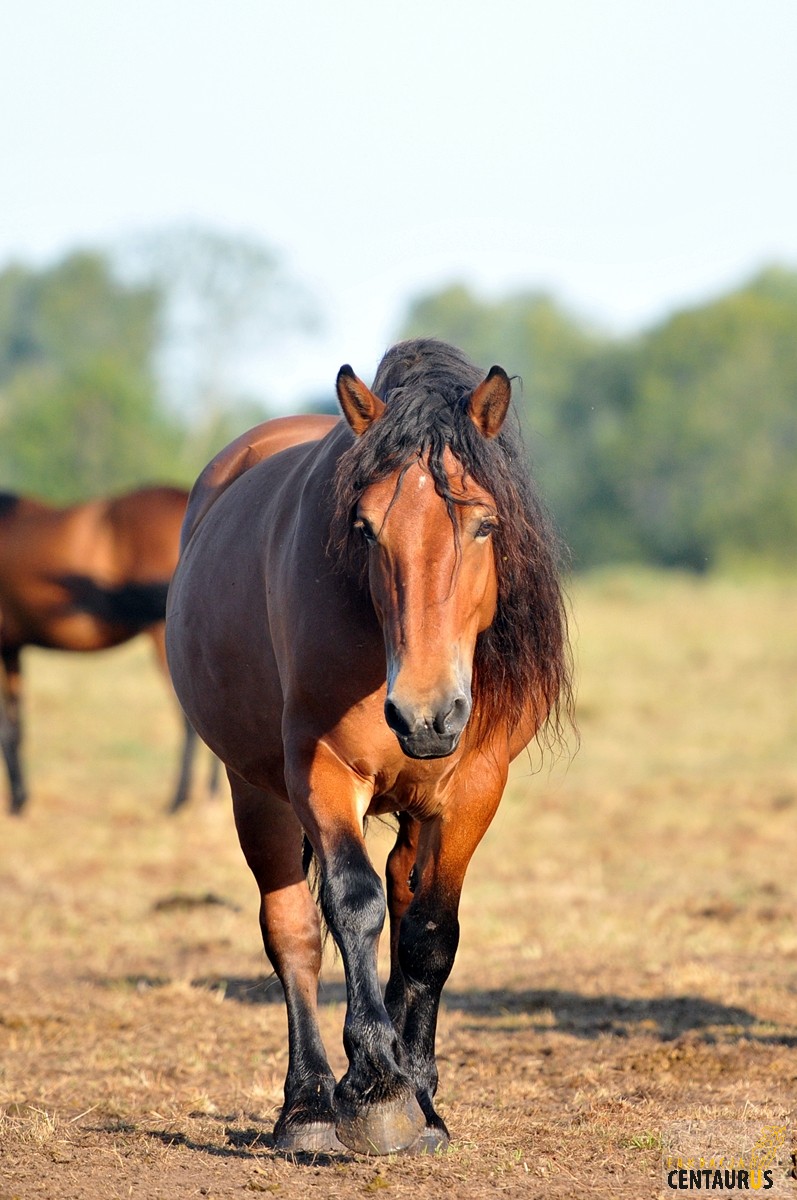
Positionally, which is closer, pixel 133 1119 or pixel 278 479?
pixel 133 1119

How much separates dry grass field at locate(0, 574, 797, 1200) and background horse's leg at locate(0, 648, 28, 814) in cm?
28

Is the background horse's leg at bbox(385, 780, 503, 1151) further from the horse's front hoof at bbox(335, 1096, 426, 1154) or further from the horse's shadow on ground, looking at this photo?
the horse's shadow on ground

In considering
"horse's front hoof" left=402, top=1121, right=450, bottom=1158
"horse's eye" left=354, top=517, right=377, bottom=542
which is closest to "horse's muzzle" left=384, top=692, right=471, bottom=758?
"horse's eye" left=354, top=517, right=377, bottom=542

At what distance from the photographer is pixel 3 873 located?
948cm

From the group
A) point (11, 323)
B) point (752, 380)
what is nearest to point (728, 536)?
point (752, 380)

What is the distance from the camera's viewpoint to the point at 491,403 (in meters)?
3.63

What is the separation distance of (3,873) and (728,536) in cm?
3705

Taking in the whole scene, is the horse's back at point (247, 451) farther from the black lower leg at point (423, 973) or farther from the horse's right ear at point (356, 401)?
the black lower leg at point (423, 973)

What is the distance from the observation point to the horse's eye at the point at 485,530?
351 cm

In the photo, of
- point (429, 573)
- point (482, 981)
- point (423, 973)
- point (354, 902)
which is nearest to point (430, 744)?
point (429, 573)

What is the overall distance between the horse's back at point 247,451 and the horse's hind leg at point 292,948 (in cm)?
104

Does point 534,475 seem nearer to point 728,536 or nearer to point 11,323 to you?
point 728,536

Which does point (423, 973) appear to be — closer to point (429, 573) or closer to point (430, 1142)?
point (430, 1142)

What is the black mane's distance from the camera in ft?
11.6
